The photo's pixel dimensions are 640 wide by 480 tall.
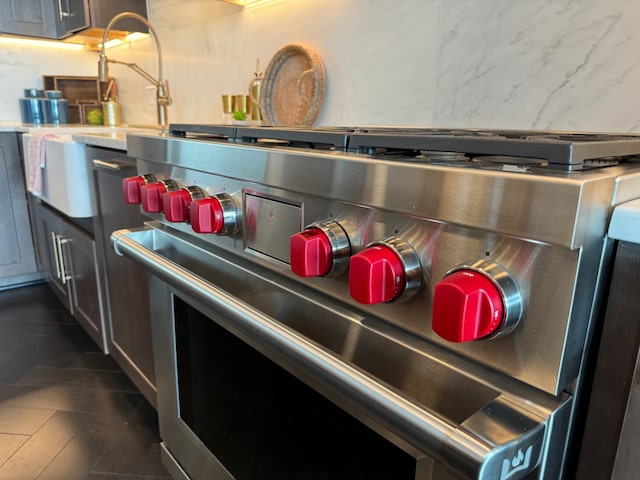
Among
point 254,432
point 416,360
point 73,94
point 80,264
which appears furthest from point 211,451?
point 73,94

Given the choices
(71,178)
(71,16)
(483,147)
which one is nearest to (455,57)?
(483,147)

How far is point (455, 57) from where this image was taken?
102cm

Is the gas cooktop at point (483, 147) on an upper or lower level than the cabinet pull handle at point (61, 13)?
lower

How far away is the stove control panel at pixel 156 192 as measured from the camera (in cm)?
76

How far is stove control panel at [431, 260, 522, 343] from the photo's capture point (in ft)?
1.07

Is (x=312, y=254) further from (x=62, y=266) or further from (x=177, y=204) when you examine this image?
(x=62, y=266)

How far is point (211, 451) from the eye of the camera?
822mm

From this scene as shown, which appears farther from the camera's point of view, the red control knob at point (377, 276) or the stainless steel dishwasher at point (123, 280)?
the stainless steel dishwasher at point (123, 280)

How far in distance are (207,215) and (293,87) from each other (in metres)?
0.90

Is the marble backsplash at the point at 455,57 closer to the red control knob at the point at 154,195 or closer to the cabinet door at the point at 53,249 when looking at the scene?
the red control knob at the point at 154,195

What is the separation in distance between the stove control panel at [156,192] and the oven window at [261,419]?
184mm

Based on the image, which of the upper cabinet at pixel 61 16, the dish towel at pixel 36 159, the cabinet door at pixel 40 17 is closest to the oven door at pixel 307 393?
the dish towel at pixel 36 159

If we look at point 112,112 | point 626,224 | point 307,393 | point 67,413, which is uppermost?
point 112,112

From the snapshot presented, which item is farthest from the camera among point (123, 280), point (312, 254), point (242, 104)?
point (242, 104)
